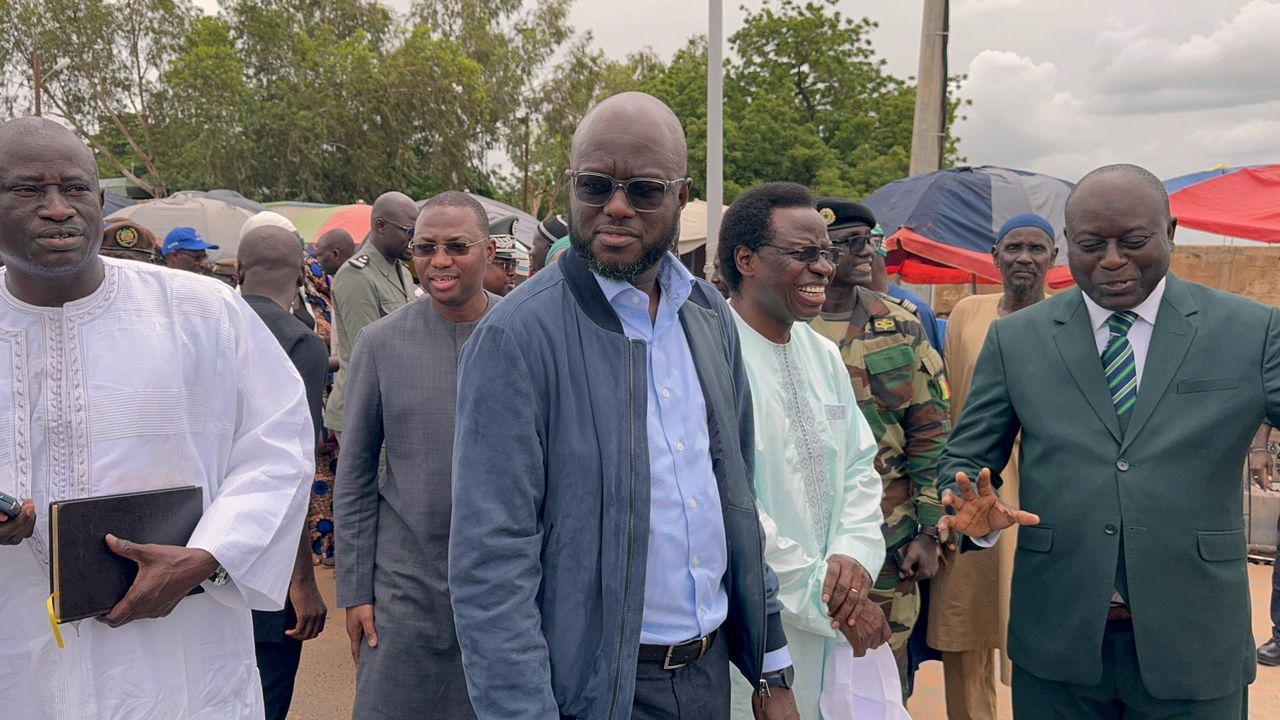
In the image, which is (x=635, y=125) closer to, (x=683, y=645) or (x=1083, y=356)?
(x=683, y=645)

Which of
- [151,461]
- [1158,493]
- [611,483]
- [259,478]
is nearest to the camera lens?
[611,483]

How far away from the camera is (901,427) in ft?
12.9

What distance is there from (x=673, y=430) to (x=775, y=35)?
3093cm

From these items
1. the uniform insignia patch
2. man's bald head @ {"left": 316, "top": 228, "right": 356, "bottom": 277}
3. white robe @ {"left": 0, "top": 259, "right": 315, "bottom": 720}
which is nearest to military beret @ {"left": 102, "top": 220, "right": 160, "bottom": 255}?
the uniform insignia patch

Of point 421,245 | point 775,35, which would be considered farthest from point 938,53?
point 775,35

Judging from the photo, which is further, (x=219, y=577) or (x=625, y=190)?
(x=219, y=577)

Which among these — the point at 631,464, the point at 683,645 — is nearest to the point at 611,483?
the point at 631,464

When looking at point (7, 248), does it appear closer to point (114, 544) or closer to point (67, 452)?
point (67, 452)

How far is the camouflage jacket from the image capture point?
3.87 m

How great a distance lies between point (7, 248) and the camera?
7.96 feet

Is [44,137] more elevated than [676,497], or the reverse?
[44,137]

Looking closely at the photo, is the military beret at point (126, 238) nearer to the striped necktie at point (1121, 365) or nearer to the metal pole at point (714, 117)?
the striped necktie at point (1121, 365)

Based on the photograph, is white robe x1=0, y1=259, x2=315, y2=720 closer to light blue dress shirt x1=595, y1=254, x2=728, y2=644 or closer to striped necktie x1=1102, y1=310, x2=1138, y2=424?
light blue dress shirt x1=595, y1=254, x2=728, y2=644

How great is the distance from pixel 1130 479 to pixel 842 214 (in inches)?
77.7
